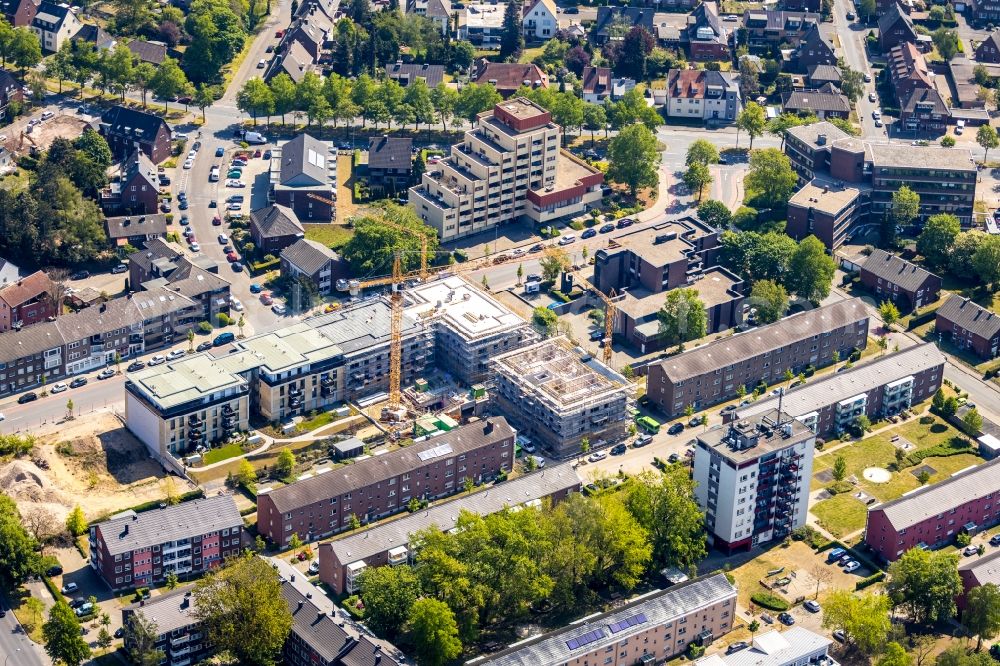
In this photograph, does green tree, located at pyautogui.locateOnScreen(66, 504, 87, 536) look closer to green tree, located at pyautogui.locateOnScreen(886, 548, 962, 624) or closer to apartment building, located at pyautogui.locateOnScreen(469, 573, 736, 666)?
apartment building, located at pyautogui.locateOnScreen(469, 573, 736, 666)

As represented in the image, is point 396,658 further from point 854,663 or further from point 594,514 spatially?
point 854,663

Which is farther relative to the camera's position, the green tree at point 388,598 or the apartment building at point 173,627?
the green tree at point 388,598

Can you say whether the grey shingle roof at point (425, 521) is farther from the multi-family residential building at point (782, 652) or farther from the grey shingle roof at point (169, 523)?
the multi-family residential building at point (782, 652)

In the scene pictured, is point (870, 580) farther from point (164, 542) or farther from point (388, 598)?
point (164, 542)

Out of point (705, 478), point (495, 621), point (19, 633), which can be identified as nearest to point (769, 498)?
point (705, 478)

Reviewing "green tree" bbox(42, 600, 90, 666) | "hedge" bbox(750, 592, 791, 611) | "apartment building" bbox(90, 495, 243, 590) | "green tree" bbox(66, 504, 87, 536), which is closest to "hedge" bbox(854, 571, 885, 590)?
"hedge" bbox(750, 592, 791, 611)

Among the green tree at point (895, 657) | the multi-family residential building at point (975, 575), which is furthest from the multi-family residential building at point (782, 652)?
the multi-family residential building at point (975, 575)

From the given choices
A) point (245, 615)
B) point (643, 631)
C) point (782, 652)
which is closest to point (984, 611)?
point (782, 652)
